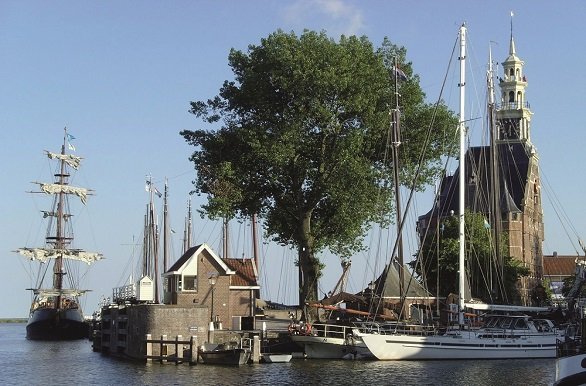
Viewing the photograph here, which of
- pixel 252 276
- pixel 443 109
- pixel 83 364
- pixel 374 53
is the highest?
pixel 374 53

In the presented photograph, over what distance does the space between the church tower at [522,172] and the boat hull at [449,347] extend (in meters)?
56.3

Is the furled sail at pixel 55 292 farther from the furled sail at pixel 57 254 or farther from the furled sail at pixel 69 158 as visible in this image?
the furled sail at pixel 69 158

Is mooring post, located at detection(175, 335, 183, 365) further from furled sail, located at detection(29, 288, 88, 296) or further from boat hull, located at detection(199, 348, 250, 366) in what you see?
furled sail, located at detection(29, 288, 88, 296)

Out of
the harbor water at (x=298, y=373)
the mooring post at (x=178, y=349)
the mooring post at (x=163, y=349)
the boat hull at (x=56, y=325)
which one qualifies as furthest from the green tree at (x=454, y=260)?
the boat hull at (x=56, y=325)

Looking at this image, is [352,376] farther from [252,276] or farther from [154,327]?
[252,276]

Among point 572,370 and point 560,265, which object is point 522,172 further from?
point 572,370

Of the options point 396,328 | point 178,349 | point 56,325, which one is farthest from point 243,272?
point 56,325

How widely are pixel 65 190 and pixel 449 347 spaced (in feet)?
261

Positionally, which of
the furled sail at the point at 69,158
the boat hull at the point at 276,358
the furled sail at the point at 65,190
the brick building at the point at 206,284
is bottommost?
the boat hull at the point at 276,358

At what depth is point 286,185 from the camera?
2534 inches

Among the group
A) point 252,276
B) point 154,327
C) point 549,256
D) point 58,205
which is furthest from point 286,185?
point 549,256

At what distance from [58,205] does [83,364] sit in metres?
67.3

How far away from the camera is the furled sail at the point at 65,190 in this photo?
12069 centimetres

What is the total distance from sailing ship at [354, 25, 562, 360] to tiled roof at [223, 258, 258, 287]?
1395cm
